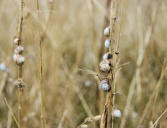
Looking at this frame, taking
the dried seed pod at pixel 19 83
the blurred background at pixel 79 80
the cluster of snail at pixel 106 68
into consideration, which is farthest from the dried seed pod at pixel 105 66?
the blurred background at pixel 79 80

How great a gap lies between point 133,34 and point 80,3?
2.49ft

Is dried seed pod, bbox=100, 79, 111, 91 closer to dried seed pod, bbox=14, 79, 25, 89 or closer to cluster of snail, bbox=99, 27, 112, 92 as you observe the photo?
cluster of snail, bbox=99, 27, 112, 92

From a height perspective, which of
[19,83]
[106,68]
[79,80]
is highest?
[106,68]

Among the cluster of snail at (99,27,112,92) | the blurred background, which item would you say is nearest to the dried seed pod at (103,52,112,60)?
the cluster of snail at (99,27,112,92)

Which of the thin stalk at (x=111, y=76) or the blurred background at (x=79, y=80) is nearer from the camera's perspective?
the thin stalk at (x=111, y=76)

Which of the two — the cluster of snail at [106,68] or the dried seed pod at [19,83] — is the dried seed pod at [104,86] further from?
the dried seed pod at [19,83]

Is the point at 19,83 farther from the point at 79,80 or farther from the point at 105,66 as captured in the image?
the point at 79,80

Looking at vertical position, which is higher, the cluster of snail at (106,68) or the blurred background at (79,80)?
the cluster of snail at (106,68)

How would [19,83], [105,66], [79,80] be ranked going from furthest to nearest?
[79,80], [19,83], [105,66]

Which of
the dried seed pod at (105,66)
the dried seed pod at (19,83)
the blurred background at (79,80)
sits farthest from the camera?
the blurred background at (79,80)

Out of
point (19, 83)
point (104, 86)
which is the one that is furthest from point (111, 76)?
point (19, 83)

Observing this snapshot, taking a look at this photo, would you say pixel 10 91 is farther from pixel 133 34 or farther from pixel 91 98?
pixel 133 34

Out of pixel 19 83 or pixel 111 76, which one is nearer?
pixel 111 76

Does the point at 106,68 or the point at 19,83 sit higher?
the point at 106,68
